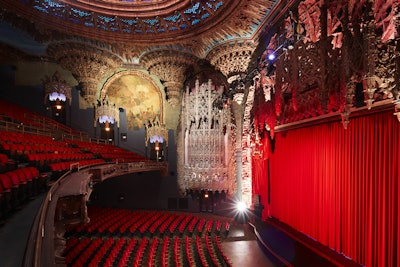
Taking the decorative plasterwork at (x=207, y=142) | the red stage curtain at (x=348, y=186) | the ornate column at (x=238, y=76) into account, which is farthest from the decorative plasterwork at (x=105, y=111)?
the red stage curtain at (x=348, y=186)

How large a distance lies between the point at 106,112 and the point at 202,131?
4.66 metres

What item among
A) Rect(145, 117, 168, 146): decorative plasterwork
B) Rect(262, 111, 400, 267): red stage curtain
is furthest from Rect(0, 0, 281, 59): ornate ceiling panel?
Rect(145, 117, 168, 146): decorative plasterwork

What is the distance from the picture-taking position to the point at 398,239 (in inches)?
137

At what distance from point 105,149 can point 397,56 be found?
9300 millimetres

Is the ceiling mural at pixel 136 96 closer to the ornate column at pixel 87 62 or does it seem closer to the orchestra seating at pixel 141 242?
the ornate column at pixel 87 62

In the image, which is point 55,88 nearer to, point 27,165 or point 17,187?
point 27,165

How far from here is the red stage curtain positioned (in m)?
3.72

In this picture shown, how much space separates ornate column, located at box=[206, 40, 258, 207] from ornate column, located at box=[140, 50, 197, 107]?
1.56 meters

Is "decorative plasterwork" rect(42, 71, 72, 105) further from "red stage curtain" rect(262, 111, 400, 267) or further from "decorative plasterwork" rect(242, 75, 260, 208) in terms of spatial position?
"red stage curtain" rect(262, 111, 400, 267)

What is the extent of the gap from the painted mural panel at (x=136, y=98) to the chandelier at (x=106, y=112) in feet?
0.87

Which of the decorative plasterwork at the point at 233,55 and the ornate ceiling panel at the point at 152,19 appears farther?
the decorative plasterwork at the point at 233,55

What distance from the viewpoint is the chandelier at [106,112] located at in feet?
36.2

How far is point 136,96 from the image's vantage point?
452 inches

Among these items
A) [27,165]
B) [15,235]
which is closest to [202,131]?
[27,165]
